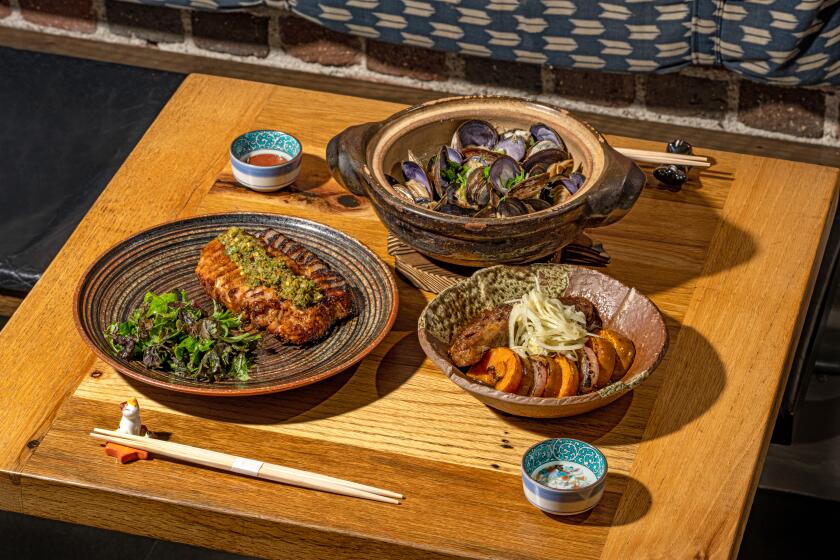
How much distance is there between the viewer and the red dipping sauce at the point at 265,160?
1.89 metres

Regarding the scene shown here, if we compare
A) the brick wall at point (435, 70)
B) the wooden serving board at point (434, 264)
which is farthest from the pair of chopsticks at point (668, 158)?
the brick wall at point (435, 70)

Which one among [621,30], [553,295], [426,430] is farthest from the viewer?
[621,30]

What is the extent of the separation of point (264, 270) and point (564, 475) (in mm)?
524

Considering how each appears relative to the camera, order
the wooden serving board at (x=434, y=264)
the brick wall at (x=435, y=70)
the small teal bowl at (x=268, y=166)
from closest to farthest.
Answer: the wooden serving board at (x=434, y=264)
the small teal bowl at (x=268, y=166)
the brick wall at (x=435, y=70)

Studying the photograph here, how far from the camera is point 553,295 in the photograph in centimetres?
155

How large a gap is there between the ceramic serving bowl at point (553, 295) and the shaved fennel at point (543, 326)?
0.05 metres

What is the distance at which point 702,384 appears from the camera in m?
1.50

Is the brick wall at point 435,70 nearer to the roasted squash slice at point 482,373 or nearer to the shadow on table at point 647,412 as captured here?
the shadow on table at point 647,412

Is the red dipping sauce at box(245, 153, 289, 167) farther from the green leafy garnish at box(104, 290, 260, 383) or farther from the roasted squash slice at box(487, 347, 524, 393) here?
the roasted squash slice at box(487, 347, 524, 393)

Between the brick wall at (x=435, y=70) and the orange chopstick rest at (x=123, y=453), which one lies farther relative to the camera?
the brick wall at (x=435, y=70)

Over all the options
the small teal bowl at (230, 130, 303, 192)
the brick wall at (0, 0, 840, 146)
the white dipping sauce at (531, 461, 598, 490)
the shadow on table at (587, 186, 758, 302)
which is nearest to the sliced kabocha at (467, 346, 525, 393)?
the white dipping sauce at (531, 461, 598, 490)

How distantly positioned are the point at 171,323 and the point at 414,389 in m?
0.34

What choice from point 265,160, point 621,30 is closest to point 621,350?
point 265,160

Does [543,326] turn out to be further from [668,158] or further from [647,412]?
[668,158]
